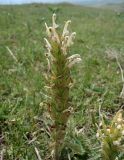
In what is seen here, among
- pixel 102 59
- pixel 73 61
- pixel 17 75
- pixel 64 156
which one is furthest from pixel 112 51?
pixel 73 61

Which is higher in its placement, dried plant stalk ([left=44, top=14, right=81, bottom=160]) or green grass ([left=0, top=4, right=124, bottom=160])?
dried plant stalk ([left=44, top=14, right=81, bottom=160])

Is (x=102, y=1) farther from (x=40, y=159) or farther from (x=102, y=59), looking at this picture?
(x=40, y=159)

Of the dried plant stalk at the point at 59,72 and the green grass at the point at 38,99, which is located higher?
the dried plant stalk at the point at 59,72

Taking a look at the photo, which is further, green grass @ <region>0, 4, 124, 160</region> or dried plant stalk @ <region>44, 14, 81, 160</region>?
green grass @ <region>0, 4, 124, 160</region>

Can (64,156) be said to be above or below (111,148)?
below

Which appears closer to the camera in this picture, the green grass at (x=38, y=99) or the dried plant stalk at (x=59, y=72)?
the dried plant stalk at (x=59, y=72)

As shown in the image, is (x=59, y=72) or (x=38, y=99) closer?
(x=59, y=72)

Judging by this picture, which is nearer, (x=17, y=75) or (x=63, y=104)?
(x=63, y=104)

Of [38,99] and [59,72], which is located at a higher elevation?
[59,72]
